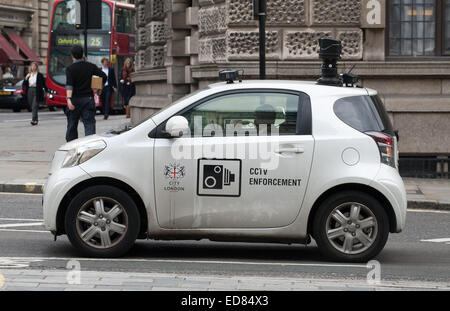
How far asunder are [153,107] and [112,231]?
1296 cm

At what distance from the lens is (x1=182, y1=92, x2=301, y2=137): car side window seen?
8562mm

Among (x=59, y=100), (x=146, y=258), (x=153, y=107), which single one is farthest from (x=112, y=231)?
(x=59, y=100)

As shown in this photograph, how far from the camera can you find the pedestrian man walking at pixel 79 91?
1574 centimetres

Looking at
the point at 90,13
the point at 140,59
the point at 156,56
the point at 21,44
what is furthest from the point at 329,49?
the point at 21,44

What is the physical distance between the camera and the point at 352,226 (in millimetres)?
8430

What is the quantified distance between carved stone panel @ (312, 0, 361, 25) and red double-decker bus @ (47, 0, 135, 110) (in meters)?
20.4

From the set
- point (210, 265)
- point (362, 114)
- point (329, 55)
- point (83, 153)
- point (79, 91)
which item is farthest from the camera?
point (79, 91)

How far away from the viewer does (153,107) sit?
69.9 feet

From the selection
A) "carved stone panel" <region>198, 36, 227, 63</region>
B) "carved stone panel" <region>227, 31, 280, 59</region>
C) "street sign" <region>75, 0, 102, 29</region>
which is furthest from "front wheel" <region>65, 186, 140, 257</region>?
"street sign" <region>75, 0, 102, 29</region>

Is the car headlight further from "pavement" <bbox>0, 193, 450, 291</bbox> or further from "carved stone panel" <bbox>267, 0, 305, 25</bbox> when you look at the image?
"carved stone panel" <bbox>267, 0, 305, 25</bbox>

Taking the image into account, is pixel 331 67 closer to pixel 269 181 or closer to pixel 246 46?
pixel 269 181

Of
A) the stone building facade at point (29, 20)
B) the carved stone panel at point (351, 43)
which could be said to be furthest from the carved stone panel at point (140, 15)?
the stone building facade at point (29, 20)

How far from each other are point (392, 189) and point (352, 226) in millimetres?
462

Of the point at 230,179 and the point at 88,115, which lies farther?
the point at 88,115
